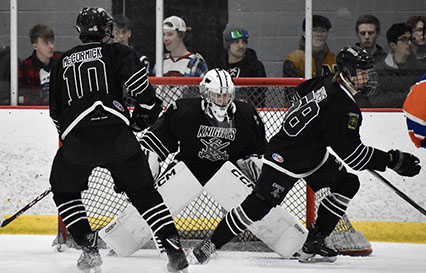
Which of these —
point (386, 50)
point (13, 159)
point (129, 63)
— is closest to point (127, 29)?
point (13, 159)

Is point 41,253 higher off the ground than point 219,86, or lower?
lower

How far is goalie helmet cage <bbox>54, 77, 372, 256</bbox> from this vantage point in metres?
4.57

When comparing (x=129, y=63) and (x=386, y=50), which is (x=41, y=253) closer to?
(x=129, y=63)

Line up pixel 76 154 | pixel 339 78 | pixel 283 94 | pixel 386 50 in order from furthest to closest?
pixel 386 50 → pixel 283 94 → pixel 339 78 → pixel 76 154

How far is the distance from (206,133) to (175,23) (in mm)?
1195

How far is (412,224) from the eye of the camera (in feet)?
15.9

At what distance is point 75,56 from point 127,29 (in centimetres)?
181

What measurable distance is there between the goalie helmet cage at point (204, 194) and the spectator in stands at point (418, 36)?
2.75 ft

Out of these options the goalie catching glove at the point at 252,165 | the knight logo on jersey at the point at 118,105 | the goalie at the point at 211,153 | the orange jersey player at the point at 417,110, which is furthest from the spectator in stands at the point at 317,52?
the knight logo on jersey at the point at 118,105

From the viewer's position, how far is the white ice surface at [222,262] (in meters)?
3.81

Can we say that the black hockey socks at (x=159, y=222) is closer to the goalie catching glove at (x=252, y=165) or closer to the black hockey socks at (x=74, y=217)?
the black hockey socks at (x=74, y=217)

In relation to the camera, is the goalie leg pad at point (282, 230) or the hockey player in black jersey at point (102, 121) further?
the goalie leg pad at point (282, 230)

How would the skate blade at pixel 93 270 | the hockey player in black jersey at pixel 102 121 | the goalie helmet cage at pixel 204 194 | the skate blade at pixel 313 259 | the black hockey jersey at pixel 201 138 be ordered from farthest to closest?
the goalie helmet cage at pixel 204 194 → the black hockey jersey at pixel 201 138 → the skate blade at pixel 313 259 → the skate blade at pixel 93 270 → the hockey player in black jersey at pixel 102 121

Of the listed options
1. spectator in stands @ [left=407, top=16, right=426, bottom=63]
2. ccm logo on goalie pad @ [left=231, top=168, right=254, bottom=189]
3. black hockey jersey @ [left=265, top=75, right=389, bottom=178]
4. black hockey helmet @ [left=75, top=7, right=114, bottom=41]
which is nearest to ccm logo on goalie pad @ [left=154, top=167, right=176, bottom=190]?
ccm logo on goalie pad @ [left=231, top=168, right=254, bottom=189]
